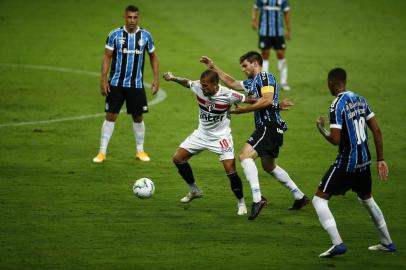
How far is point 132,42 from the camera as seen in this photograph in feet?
53.8

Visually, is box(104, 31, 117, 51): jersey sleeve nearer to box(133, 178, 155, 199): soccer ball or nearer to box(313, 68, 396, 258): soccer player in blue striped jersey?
box(133, 178, 155, 199): soccer ball

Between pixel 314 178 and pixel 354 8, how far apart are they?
64.9ft

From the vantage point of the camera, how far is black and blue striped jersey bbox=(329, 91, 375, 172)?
10852 millimetres

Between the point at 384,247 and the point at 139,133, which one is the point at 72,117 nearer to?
the point at 139,133

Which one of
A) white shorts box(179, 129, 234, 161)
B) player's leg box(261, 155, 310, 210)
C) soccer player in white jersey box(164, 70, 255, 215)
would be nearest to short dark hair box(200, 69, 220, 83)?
soccer player in white jersey box(164, 70, 255, 215)

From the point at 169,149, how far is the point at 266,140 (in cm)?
479

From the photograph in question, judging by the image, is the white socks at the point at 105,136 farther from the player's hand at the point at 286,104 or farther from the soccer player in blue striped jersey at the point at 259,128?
the player's hand at the point at 286,104

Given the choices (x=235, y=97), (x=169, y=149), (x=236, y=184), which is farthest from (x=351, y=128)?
(x=169, y=149)

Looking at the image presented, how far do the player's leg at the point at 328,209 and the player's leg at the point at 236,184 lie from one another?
212 centimetres

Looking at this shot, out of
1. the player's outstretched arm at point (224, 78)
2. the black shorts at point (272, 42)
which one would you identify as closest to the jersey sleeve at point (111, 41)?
the player's outstretched arm at point (224, 78)

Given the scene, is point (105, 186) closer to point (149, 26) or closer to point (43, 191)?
point (43, 191)

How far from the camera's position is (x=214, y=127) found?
13.2 metres

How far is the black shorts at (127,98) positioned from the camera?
1638 cm

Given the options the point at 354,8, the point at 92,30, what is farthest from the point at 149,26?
A: the point at 354,8
